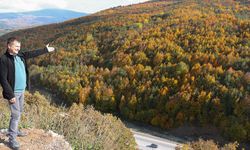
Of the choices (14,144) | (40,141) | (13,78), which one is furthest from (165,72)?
(13,78)

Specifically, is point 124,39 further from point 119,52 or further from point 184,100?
point 184,100

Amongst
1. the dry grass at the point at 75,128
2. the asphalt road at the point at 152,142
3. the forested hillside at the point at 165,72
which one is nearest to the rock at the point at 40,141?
the dry grass at the point at 75,128

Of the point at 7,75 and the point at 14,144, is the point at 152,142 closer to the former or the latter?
the point at 14,144

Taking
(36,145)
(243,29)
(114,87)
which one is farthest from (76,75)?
(36,145)

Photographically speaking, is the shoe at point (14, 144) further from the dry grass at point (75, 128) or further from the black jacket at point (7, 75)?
the dry grass at point (75, 128)

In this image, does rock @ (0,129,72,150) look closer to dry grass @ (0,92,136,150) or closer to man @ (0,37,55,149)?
man @ (0,37,55,149)
